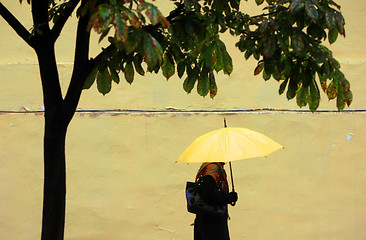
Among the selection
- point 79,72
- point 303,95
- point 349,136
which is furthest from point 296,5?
point 349,136

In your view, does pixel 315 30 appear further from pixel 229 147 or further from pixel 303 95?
pixel 229 147

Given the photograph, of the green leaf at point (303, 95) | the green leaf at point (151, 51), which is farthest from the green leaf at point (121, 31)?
the green leaf at point (303, 95)

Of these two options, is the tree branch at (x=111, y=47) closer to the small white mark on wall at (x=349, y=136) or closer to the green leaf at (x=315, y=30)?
the green leaf at (x=315, y=30)

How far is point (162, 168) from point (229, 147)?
213 cm

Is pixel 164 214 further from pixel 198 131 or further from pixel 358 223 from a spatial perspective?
pixel 358 223

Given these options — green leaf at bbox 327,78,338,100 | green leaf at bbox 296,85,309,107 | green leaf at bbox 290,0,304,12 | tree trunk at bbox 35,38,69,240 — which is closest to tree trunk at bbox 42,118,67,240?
tree trunk at bbox 35,38,69,240

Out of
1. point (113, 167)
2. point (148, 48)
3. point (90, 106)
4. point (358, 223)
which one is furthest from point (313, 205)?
point (148, 48)

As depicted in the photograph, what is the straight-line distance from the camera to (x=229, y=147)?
535 centimetres

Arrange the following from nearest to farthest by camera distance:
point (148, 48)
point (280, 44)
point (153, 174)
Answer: point (148, 48), point (280, 44), point (153, 174)

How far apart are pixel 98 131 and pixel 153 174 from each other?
2.65 feet

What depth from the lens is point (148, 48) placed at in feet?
12.5

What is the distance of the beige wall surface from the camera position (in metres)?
7.35

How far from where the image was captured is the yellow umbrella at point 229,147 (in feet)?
17.3

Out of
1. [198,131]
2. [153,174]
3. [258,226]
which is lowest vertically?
[258,226]
